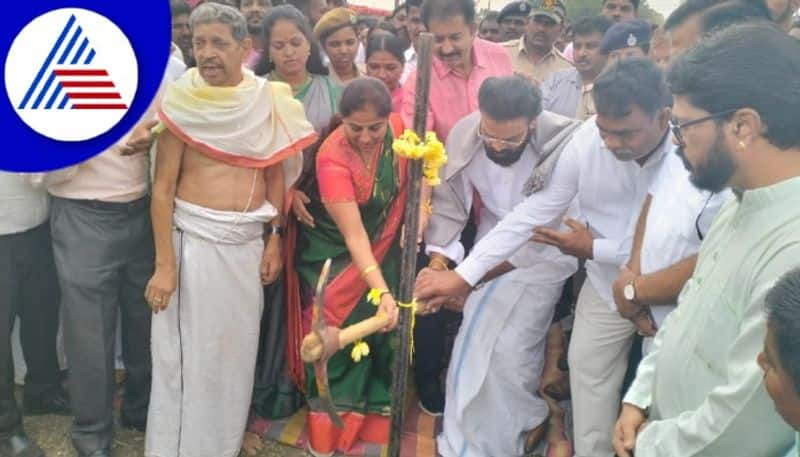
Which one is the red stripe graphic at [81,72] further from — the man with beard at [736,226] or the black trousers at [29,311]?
the man with beard at [736,226]

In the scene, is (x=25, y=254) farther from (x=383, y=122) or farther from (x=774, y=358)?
(x=774, y=358)

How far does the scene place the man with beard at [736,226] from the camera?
1.55m

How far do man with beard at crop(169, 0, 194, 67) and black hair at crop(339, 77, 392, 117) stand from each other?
4.94 feet

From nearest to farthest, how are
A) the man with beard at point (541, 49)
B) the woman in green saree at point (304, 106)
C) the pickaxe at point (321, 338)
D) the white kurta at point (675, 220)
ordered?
the pickaxe at point (321, 338), the white kurta at point (675, 220), the woman in green saree at point (304, 106), the man with beard at point (541, 49)

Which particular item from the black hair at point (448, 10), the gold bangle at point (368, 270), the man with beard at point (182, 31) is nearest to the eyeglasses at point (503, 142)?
the gold bangle at point (368, 270)

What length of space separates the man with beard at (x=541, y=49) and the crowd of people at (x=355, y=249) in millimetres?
1344

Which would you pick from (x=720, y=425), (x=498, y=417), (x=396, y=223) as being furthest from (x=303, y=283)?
(x=720, y=425)

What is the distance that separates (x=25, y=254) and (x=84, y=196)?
18.1 inches

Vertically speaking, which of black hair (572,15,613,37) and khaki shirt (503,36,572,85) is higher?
black hair (572,15,613,37)

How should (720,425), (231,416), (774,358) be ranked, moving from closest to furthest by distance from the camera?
1. (774,358)
2. (720,425)
3. (231,416)

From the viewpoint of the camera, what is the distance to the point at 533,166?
3.21 m

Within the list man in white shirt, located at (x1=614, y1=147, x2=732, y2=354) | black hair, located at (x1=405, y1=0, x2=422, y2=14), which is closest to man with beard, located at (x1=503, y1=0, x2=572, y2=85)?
black hair, located at (x1=405, y1=0, x2=422, y2=14)

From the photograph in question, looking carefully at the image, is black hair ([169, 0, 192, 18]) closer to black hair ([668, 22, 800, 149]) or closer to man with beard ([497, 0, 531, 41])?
man with beard ([497, 0, 531, 41])

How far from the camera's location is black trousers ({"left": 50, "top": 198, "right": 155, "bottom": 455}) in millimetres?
2916
